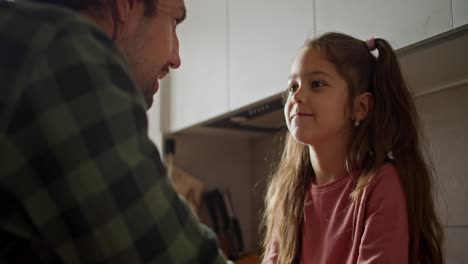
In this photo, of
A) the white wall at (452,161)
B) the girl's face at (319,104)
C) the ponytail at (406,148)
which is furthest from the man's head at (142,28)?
the white wall at (452,161)

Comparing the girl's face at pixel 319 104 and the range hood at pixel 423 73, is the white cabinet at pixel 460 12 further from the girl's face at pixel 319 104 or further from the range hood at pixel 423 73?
the girl's face at pixel 319 104

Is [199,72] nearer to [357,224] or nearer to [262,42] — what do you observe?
[262,42]

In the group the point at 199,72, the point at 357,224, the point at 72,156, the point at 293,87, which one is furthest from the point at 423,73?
the point at 72,156

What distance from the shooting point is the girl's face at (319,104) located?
891 mm

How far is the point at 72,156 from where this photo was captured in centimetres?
31

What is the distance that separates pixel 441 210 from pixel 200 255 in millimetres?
930

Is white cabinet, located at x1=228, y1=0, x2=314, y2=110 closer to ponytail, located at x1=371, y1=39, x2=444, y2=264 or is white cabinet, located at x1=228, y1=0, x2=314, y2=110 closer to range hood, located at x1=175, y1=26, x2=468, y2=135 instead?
range hood, located at x1=175, y1=26, x2=468, y2=135

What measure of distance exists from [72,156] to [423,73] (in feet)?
3.09

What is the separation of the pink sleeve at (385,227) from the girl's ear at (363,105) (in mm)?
159

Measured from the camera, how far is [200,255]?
37 cm

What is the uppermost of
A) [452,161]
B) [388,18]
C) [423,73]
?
[388,18]

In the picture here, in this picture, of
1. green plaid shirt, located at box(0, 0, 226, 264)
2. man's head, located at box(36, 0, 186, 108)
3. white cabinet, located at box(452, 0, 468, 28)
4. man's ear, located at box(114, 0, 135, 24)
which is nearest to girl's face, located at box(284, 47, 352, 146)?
white cabinet, located at box(452, 0, 468, 28)

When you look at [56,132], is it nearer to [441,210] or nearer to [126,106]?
[126,106]

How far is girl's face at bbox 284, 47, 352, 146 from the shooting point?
2.92ft
